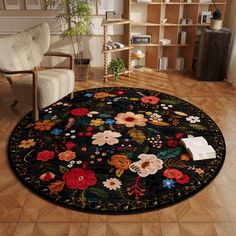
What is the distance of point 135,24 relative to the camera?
4.79 m

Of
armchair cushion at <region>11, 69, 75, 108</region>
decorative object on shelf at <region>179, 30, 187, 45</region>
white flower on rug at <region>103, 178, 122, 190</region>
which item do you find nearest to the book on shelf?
white flower on rug at <region>103, 178, 122, 190</region>

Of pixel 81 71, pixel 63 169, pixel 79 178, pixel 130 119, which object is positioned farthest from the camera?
pixel 81 71

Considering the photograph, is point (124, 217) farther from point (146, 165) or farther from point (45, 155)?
point (45, 155)

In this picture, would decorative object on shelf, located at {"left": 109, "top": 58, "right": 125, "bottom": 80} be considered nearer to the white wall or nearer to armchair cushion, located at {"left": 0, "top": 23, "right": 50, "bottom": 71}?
armchair cushion, located at {"left": 0, "top": 23, "right": 50, "bottom": 71}

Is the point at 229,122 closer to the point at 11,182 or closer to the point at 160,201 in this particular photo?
the point at 160,201

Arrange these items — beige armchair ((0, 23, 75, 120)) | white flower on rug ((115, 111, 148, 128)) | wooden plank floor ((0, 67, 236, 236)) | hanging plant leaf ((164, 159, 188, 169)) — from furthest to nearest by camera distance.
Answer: white flower on rug ((115, 111, 148, 128)), beige armchair ((0, 23, 75, 120)), hanging plant leaf ((164, 159, 188, 169)), wooden plank floor ((0, 67, 236, 236))

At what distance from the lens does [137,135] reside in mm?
3254

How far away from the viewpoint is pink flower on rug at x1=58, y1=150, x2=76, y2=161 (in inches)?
112

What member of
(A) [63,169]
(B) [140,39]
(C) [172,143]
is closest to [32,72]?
(A) [63,169]

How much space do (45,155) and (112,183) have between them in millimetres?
759

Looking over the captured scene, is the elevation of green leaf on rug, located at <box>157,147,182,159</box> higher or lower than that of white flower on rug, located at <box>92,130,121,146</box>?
lower

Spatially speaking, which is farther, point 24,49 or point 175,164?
point 24,49

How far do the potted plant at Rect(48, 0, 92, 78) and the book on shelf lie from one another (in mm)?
2208

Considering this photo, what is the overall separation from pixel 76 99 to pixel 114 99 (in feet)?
1.68
